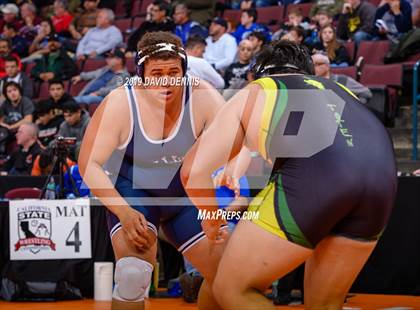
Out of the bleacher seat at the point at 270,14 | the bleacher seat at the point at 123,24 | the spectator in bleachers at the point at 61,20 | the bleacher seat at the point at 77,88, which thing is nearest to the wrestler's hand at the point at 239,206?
the bleacher seat at the point at 270,14

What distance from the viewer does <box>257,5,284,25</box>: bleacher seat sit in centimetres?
1148

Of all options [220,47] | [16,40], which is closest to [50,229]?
[220,47]

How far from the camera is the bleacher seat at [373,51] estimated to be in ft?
32.0

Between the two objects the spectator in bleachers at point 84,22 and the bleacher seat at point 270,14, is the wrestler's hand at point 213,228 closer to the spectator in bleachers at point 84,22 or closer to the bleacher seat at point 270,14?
the bleacher seat at point 270,14

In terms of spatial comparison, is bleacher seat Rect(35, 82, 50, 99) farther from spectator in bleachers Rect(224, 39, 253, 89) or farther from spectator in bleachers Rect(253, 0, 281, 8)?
spectator in bleachers Rect(224, 39, 253, 89)

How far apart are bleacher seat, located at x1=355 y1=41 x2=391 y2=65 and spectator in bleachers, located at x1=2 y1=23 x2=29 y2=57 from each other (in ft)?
18.5

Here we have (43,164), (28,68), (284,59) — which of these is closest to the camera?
(284,59)

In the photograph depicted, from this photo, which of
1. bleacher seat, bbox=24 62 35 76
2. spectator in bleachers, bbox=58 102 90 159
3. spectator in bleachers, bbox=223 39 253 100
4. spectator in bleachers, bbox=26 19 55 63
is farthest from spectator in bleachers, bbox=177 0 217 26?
spectator in bleachers, bbox=58 102 90 159

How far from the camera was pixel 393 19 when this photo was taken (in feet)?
32.0

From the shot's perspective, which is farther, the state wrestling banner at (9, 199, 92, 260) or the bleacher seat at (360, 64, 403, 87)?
the bleacher seat at (360, 64, 403, 87)

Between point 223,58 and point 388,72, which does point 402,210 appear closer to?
point 388,72

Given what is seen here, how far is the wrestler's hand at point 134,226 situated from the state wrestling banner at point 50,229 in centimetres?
305

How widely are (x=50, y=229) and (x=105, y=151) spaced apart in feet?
9.90

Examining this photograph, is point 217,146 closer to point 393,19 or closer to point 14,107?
point 393,19
